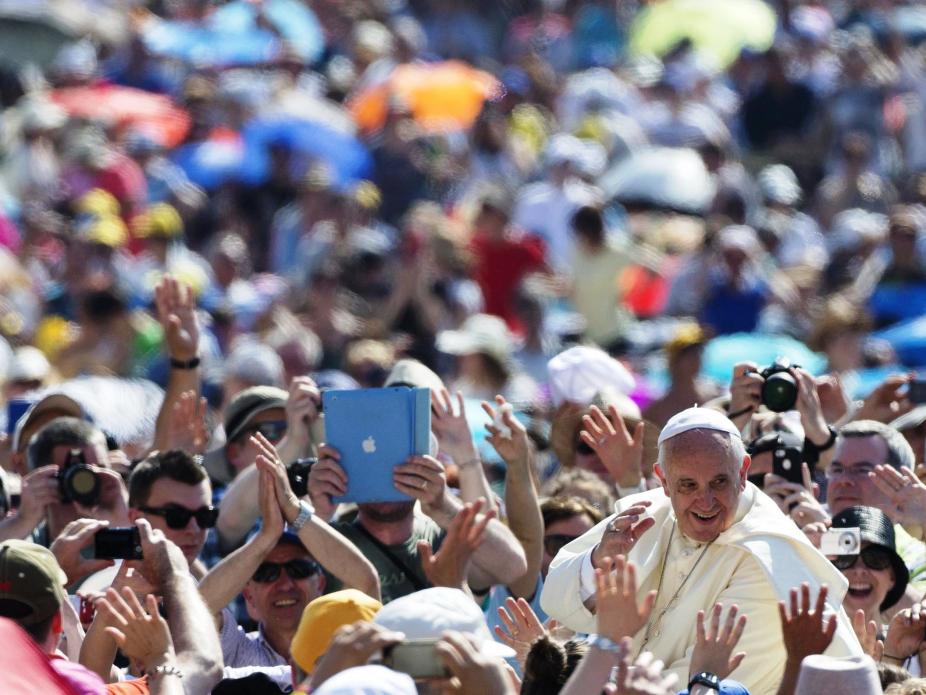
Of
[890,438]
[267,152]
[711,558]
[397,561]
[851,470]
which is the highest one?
[711,558]

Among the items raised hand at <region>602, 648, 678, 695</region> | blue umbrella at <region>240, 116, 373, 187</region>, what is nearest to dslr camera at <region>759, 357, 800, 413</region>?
raised hand at <region>602, 648, 678, 695</region>

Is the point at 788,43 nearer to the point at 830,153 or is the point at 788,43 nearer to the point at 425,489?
the point at 830,153

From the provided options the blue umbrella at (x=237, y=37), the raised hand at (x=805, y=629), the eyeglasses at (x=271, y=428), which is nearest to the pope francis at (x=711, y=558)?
the raised hand at (x=805, y=629)

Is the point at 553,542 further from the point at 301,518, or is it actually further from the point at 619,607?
the point at 619,607

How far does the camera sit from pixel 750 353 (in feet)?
47.5

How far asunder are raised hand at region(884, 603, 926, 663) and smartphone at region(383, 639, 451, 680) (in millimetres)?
2494

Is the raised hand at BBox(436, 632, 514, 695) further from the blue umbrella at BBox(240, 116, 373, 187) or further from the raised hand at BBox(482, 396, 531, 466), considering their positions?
the blue umbrella at BBox(240, 116, 373, 187)

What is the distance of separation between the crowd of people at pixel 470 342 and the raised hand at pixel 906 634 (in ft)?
0.27

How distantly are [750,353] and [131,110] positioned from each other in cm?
726

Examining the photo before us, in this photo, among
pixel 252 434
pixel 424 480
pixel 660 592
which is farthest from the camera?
pixel 252 434

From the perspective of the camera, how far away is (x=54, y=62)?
871 inches

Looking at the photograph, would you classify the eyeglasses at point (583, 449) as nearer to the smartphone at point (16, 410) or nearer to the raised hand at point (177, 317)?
the raised hand at point (177, 317)

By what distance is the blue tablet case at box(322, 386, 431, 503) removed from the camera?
Answer: 8.73 metres

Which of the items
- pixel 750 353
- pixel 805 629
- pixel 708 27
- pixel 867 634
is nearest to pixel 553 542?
pixel 867 634
